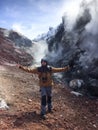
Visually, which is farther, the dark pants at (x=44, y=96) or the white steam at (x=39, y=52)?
the white steam at (x=39, y=52)

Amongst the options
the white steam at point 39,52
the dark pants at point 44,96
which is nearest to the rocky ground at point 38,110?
the dark pants at point 44,96

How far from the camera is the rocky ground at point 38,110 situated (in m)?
7.63

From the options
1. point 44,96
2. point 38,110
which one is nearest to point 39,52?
point 38,110

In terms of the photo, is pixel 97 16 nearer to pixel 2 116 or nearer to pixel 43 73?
pixel 43 73

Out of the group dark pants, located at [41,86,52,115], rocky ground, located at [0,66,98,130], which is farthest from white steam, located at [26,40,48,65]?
dark pants, located at [41,86,52,115]

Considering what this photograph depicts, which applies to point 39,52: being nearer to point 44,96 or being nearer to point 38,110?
point 38,110

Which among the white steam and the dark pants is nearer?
the dark pants

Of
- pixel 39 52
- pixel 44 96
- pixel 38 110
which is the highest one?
pixel 39 52

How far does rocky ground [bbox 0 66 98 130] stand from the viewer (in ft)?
25.0

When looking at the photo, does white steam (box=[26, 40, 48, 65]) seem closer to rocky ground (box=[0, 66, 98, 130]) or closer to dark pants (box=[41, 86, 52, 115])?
rocky ground (box=[0, 66, 98, 130])

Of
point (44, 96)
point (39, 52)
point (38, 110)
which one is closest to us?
point (44, 96)

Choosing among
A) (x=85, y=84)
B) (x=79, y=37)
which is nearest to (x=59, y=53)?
(x=79, y=37)

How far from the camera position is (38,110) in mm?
8578

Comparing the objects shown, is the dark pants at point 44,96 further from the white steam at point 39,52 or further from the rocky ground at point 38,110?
the white steam at point 39,52
